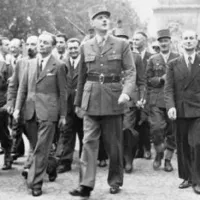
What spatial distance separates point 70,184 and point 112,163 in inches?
34.1

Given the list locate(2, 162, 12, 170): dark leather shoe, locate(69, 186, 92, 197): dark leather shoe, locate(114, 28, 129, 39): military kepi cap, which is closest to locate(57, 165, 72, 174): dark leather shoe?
locate(2, 162, 12, 170): dark leather shoe

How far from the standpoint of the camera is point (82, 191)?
248 inches

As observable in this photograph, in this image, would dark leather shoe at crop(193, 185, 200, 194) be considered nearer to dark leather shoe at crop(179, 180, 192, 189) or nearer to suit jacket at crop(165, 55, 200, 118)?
dark leather shoe at crop(179, 180, 192, 189)

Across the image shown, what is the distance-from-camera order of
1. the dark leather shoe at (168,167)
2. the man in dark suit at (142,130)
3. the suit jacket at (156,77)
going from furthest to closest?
the man in dark suit at (142,130) < the suit jacket at (156,77) < the dark leather shoe at (168,167)

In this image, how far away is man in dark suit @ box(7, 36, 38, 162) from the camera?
720 cm

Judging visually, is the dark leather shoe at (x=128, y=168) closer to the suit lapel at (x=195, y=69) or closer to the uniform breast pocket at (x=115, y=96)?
the uniform breast pocket at (x=115, y=96)

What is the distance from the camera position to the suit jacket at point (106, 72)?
6461 mm

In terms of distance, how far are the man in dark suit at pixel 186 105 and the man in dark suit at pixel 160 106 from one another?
3.70 ft

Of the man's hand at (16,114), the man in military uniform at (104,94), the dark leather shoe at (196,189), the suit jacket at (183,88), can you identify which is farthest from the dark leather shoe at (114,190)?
the man's hand at (16,114)

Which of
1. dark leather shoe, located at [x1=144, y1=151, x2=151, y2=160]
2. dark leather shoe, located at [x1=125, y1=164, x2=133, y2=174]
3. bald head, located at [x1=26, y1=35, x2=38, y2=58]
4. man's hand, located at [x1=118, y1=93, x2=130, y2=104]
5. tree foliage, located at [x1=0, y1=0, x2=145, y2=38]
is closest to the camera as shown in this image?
man's hand, located at [x1=118, y1=93, x2=130, y2=104]

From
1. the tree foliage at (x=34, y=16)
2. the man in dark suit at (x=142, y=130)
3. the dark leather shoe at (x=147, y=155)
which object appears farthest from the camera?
the tree foliage at (x=34, y=16)

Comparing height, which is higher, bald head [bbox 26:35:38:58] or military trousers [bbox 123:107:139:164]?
bald head [bbox 26:35:38:58]

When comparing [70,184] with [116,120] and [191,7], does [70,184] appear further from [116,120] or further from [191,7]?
[191,7]

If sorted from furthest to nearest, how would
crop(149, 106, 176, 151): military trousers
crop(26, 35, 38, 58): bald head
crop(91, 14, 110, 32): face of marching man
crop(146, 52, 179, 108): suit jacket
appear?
crop(146, 52, 179, 108): suit jacket < crop(149, 106, 176, 151): military trousers < crop(26, 35, 38, 58): bald head < crop(91, 14, 110, 32): face of marching man
